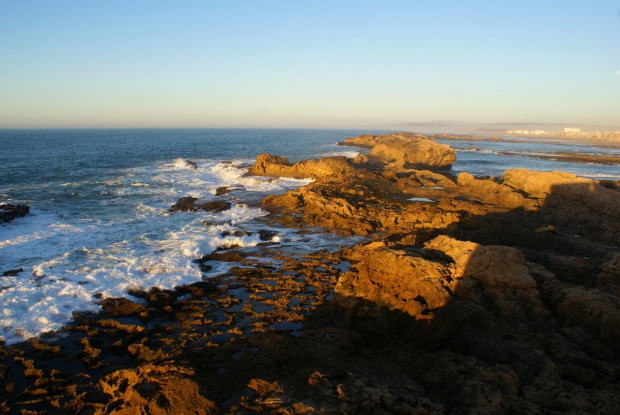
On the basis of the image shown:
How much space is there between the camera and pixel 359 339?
24.9 ft

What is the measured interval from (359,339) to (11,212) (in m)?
19.3

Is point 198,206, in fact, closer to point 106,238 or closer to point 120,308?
point 106,238

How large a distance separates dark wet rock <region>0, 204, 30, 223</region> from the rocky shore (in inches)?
468

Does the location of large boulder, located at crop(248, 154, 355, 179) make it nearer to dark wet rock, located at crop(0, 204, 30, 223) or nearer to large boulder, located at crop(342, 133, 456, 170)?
large boulder, located at crop(342, 133, 456, 170)

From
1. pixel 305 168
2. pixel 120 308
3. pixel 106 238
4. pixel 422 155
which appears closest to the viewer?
pixel 120 308

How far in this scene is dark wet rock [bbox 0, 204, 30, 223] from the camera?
17438 mm

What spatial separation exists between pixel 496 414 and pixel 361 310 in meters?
3.96

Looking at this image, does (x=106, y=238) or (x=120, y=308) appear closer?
(x=120, y=308)

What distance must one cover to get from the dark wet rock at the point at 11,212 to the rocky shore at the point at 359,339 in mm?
11876

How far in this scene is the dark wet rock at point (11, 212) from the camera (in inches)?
687

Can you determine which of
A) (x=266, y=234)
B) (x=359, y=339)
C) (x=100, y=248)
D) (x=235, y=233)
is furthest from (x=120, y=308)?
(x=266, y=234)

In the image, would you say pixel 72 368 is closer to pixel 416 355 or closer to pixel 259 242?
pixel 416 355

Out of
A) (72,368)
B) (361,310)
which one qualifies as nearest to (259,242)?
(361,310)

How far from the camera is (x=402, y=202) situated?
20.7 metres
